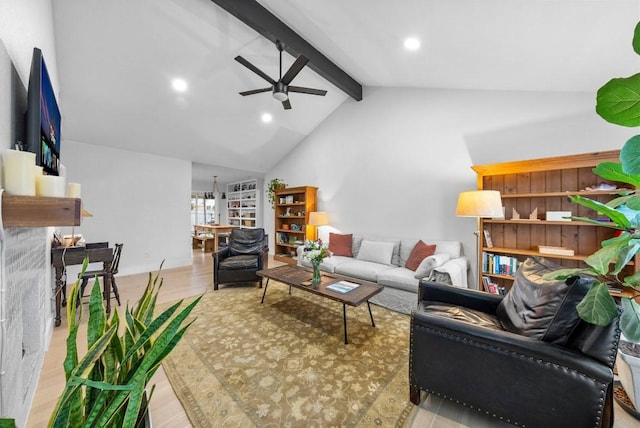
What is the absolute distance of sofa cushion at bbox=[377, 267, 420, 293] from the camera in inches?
114

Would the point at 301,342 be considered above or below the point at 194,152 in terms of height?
below

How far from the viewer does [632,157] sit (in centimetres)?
65

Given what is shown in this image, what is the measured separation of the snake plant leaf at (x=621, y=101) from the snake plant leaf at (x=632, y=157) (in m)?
0.05

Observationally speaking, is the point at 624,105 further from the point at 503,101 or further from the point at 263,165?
the point at 263,165

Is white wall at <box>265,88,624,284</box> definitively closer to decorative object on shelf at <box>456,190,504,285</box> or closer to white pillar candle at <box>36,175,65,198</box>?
decorative object on shelf at <box>456,190,504,285</box>

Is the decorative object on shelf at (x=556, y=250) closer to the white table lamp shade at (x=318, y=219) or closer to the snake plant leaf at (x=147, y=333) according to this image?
the white table lamp shade at (x=318, y=219)

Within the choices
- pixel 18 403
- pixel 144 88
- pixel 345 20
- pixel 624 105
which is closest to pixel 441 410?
pixel 624 105

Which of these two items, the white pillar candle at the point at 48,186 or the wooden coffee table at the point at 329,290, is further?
the wooden coffee table at the point at 329,290

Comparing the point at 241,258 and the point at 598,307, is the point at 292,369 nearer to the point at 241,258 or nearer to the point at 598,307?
the point at 598,307

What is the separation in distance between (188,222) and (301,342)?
4.25m

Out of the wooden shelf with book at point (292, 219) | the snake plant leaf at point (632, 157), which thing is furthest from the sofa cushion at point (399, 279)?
the snake plant leaf at point (632, 157)

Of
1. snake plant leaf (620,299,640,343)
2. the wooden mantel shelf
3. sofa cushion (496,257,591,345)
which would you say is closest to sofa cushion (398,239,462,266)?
sofa cushion (496,257,591,345)

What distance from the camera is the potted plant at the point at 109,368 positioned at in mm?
647

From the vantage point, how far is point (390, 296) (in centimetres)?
301
